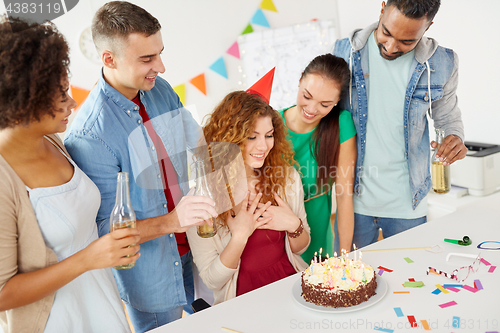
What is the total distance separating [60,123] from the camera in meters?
1.13

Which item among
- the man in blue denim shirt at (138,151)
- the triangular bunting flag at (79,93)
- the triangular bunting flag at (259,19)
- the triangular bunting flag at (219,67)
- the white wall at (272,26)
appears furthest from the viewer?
the triangular bunting flag at (259,19)

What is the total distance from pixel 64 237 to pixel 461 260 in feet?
4.03

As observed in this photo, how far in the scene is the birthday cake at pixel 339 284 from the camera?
111 centimetres

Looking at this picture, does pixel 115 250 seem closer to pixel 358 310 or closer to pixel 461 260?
pixel 358 310

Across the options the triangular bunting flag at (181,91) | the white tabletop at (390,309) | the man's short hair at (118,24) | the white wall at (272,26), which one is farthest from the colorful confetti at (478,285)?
the triangular bunting flag at (181,91)

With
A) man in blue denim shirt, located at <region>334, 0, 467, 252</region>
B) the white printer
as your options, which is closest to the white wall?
the white printer

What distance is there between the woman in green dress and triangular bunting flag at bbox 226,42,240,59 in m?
2.01

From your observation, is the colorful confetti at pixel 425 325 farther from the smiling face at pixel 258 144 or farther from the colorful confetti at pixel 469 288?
the smiling face at pixel 258 144

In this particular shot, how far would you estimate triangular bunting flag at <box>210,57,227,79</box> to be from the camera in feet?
12.3

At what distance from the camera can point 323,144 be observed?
1858 millimetres

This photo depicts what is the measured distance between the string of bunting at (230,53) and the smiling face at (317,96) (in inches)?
79.5

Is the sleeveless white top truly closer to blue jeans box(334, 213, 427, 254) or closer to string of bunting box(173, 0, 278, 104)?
blue jeans box(334, 213, 427, 254)

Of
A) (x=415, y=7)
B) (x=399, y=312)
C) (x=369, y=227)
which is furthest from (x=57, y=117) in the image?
(x=369, y=227)

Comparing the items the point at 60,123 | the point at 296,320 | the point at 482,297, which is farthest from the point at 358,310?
the point at 60,123
